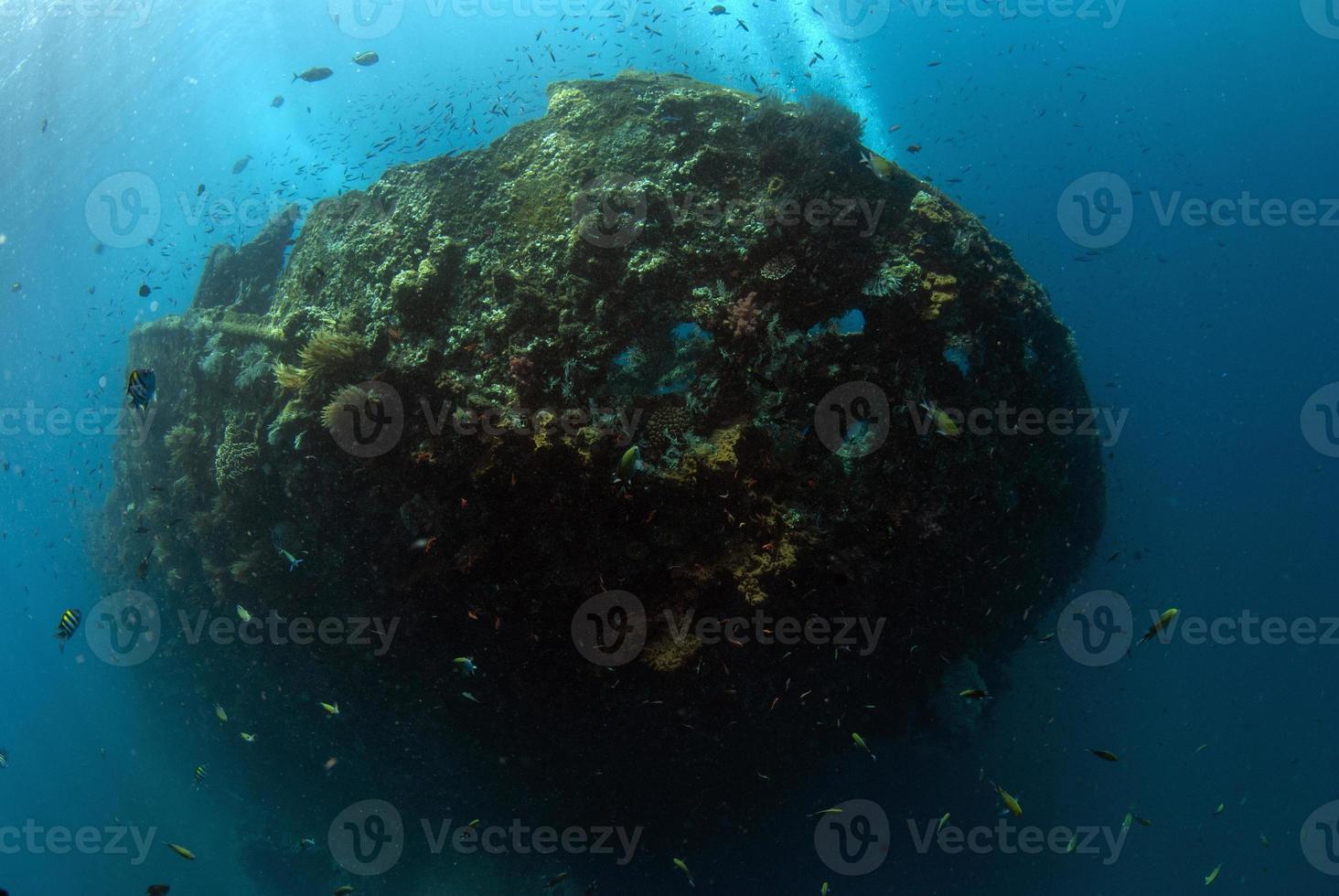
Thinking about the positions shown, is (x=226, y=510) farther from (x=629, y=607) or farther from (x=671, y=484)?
(x=671, y=484)

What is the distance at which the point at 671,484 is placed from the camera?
594 cm

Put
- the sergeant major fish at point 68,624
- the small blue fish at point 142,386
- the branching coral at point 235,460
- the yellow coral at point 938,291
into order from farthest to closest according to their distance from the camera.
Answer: the branching coral at point 235,460 → the sergeant major fish at point 68,624 → the yellow coral at point 938,291 → the small blue fish at point 142,386

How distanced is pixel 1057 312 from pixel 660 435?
3651 centimetres

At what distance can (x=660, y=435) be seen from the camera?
6023 mm

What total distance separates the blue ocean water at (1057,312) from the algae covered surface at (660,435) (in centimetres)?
352

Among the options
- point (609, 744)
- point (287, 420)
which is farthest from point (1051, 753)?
point (287, 420)

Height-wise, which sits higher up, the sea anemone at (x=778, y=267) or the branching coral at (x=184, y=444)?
the sea anemone at (x=778, y=267)

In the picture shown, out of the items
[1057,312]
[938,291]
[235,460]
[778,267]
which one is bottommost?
[235,460]

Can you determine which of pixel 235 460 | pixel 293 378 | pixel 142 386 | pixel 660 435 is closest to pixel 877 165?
pixel 660 435

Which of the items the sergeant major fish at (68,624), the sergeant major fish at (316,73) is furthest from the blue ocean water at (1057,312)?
the sergeant major fish at (68,624)

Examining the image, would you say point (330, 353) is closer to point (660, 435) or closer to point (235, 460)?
point (235, 460)

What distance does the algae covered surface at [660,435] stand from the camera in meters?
6.15

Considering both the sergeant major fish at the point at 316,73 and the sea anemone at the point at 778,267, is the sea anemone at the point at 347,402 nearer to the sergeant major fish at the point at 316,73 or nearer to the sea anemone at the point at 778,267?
the sea anemone at the point at 778,267

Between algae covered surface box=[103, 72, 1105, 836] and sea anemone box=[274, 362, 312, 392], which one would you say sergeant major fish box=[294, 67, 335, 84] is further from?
sea anemone box=[274, 362, 312, 392]
